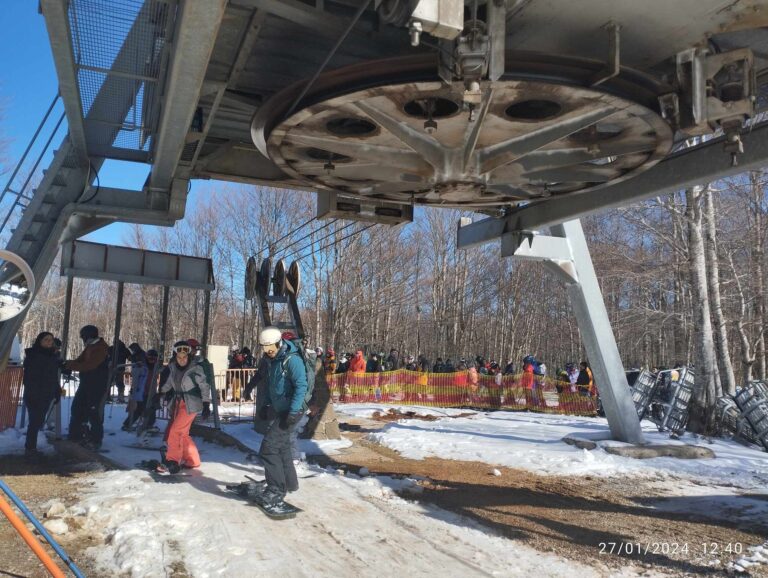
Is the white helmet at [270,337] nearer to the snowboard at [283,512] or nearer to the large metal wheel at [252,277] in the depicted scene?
the snowboard at [283,512]

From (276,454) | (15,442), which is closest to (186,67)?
(276,454)

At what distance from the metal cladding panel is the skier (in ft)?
20.3

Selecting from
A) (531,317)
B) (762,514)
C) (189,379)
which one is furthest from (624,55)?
(531,317)

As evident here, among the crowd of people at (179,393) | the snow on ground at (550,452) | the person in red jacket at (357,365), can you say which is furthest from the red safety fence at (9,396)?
the person in red jacket at (357,365)

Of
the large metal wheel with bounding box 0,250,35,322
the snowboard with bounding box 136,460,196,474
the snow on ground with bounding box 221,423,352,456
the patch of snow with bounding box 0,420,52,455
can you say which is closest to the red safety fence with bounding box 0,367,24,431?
the patch of snow with bounding box 0,420,52,455

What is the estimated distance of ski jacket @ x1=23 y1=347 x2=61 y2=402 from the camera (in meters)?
8.81

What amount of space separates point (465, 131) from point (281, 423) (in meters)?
3.50

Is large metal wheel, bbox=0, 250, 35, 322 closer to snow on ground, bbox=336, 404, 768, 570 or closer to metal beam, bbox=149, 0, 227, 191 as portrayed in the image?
metal beam, bbox=149, 0, 227, 191

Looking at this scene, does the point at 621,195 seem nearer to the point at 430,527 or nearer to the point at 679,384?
the point at 430,527

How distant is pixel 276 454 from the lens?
6.45 m

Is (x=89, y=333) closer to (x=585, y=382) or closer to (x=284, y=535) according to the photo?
(x=284, y=535)

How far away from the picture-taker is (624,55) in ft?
18.2

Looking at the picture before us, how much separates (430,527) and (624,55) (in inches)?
190

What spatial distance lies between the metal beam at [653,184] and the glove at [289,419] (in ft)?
15.5
